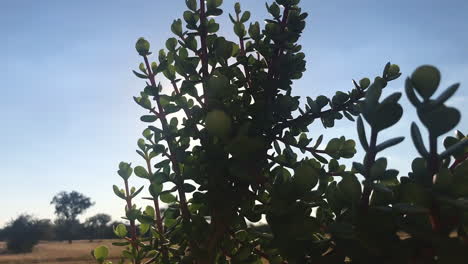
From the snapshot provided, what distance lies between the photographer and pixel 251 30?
2.04 metres

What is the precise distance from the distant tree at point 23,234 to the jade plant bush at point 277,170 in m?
51.7

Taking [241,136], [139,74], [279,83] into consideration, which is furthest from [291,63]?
A: [241,136]

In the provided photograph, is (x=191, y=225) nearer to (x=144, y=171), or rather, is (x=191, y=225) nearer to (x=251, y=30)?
(x=144, y=171)

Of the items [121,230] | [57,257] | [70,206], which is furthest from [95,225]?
[121,230]

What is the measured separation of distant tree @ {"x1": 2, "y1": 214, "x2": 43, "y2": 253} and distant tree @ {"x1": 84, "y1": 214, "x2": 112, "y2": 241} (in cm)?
1372

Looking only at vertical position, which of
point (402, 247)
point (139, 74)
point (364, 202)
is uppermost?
point (139, 74)

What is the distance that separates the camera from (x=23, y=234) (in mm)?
51875

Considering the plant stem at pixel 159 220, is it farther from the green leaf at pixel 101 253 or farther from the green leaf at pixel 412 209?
the green leaf at pixel 412 209

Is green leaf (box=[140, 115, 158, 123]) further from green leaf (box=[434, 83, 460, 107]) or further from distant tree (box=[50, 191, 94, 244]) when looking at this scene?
distant tree (box=[50, 191, 94, 244])

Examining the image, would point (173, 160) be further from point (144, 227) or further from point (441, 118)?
point (441, 118)

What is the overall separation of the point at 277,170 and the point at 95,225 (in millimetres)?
79251

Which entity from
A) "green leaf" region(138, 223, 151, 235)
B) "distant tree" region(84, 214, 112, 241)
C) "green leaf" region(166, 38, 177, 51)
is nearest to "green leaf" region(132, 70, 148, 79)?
"green leaf" region(166, 38, 177, 51)

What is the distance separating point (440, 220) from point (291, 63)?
1.13 meters

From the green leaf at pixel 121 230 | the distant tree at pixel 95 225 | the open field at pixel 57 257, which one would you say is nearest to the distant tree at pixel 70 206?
the distant tree at pixel 95 225
